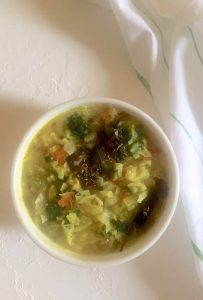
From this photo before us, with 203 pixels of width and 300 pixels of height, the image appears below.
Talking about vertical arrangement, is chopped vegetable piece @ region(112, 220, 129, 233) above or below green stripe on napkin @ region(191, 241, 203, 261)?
above

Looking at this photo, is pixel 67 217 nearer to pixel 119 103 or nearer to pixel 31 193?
pixel 31 193

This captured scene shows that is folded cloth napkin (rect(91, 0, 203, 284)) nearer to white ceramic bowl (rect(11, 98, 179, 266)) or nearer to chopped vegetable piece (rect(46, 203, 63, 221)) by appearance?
white ceramic bowl (rect(11, 98, 179, 266))

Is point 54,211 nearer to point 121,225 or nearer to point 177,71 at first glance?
point 121,225

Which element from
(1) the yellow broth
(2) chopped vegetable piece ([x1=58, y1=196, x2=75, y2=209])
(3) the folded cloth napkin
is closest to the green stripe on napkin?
(3) the folded cloth napkin

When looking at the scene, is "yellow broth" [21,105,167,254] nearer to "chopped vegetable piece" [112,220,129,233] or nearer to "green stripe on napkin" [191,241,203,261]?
"chopped vegetable piece" [112,220,129,233]

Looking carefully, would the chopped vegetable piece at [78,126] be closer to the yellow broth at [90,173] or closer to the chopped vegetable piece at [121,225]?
the yellow broth at [90,173]

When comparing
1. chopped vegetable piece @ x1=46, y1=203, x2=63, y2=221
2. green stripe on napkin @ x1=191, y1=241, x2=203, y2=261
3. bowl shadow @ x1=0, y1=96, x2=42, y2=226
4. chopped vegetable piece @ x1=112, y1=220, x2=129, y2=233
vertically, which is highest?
bowl shadow @ x1=0, y1=96, x2=42, y2=226
